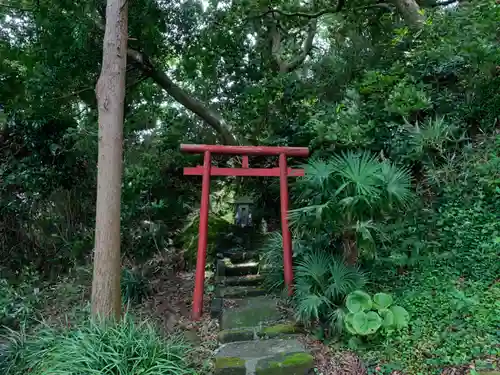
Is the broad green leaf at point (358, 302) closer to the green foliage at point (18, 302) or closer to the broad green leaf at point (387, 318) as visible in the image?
the broad green leaf at point (387, 318)

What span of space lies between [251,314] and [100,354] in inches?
69.2

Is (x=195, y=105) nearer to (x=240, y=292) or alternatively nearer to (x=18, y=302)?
(x=240, y=292)

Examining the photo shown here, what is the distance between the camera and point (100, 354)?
2.96 metres

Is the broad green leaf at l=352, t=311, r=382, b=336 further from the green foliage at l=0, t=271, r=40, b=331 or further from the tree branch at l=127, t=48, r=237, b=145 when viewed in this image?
the tree branch at l=127, t=48, r=237, b=145

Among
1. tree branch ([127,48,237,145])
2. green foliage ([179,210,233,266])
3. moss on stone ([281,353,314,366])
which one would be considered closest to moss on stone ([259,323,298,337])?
moss on stone ([281,353,314,366])

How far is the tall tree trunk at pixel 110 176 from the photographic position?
3.74 m

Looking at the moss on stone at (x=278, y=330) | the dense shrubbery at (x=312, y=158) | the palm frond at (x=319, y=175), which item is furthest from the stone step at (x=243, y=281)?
the palm frond at (x=319, y=175)

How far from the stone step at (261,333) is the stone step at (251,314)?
0.16 metres

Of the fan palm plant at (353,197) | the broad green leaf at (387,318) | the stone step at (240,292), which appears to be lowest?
the stone step at (240,292)

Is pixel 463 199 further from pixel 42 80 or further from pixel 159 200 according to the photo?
pixel 42 80

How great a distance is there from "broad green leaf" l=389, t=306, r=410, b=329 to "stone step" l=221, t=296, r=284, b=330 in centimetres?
128

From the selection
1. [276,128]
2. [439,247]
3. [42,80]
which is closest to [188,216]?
[276,128]

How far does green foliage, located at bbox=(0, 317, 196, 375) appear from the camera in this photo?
2.91 m

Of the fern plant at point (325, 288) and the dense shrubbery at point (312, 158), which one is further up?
the dense shrubbery at point (312, 158)
